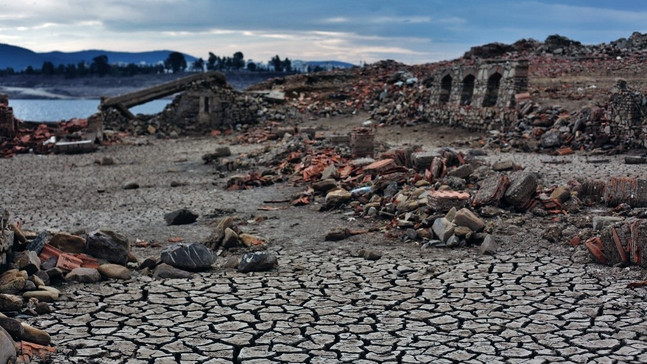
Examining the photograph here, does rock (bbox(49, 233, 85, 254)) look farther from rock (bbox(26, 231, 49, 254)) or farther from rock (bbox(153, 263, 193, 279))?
rock (bbox(153, 263, 193, 279))

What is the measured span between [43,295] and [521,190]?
21.7ft

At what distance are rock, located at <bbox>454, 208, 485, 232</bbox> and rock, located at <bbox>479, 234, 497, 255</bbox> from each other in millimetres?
373

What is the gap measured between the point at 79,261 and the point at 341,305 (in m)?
3.20

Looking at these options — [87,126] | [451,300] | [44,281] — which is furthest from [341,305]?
[87,126]

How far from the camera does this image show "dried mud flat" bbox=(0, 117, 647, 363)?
5266 mm

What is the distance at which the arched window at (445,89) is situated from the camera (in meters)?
22.7

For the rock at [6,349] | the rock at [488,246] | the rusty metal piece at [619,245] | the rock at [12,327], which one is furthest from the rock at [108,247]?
the rusty metal piece at [619,245]

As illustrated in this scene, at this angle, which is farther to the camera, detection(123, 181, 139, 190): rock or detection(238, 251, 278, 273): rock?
detection(123, 181, 139, 190): rock

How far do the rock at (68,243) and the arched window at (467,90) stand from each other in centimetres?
1559

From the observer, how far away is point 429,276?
24.1 feet

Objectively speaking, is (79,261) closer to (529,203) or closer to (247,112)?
(529,203)

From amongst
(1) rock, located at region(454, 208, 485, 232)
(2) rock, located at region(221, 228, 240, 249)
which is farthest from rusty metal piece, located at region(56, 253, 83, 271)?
(1) rock, located at region(454, 208, 485, 232)

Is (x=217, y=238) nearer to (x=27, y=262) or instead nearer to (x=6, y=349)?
(x=27, y=262)

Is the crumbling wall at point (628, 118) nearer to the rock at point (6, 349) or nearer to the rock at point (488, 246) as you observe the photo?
the rock at point (488, 246)
